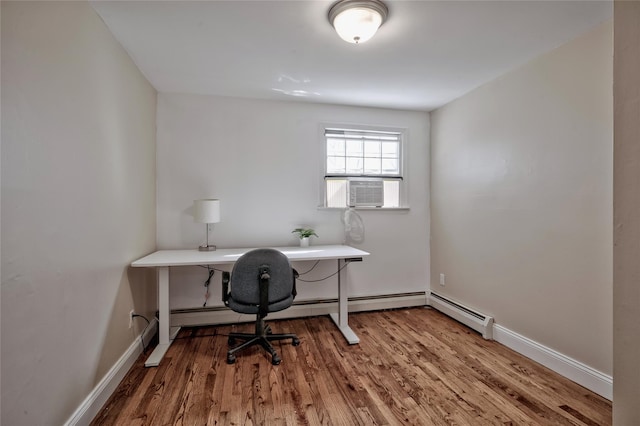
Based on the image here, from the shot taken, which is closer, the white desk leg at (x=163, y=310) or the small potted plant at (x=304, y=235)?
the white desk leg at (x=163, y=310)

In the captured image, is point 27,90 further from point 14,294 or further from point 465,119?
point 465,119

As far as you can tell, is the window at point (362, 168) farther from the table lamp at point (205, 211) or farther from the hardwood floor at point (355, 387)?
the hardwood floor at point (355, 387)

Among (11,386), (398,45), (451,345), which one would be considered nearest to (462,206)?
(451,345)

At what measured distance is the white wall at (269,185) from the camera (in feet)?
10.1

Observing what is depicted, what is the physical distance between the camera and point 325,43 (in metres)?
2.14

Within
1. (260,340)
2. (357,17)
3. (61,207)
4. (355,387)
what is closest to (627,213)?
(357,17)

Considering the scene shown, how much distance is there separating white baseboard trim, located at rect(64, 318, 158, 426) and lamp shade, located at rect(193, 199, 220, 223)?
1122 mm

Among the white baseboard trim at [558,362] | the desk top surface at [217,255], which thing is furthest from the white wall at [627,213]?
the desk top surface at [217,255]

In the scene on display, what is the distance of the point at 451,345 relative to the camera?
8.65 feet

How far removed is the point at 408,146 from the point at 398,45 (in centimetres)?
162

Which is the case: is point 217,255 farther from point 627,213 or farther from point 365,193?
point 627,213

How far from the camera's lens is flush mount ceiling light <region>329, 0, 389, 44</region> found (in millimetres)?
1692

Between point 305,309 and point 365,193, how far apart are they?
1513 mm

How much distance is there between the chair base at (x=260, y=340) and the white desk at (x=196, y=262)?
1.76 ft
